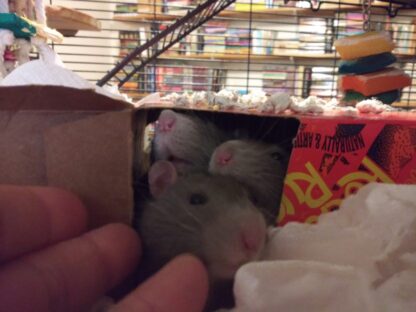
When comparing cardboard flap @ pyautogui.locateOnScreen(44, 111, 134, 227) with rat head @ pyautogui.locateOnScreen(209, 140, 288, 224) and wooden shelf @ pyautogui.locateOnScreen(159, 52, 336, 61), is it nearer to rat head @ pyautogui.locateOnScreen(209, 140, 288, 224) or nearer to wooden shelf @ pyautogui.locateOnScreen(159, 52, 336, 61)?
rat head @ pyautogui.locateOnScreen(209, 140, 288, 224)

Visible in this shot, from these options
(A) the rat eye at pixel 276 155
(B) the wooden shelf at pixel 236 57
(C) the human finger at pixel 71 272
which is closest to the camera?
(C) the human finger at pixel 71 272

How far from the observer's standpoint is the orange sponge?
1.19m


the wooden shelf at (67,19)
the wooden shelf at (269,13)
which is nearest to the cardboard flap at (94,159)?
the wooden shelf at (67,19)

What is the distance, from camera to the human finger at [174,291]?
0.30 meters

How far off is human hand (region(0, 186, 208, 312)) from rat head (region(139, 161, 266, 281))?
0.14 ft

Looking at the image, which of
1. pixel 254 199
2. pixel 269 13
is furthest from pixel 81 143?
pixel 269 13

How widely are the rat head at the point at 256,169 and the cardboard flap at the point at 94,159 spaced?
0.47 ft

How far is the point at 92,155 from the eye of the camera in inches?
18.4

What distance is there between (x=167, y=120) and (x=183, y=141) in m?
0.04

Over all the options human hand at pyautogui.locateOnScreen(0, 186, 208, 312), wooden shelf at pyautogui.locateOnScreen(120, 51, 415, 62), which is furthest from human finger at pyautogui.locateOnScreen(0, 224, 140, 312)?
wooden shelf at pyautogui.locateOnScreen(120, 51, 415, 62)

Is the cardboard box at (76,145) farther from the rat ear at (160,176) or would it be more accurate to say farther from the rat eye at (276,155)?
the rat eye at (276,155)

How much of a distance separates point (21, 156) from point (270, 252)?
0.97 ft

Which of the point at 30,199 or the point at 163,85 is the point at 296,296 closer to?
the point at 30,199

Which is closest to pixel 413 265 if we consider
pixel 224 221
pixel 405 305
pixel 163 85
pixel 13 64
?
pixel 405 305
